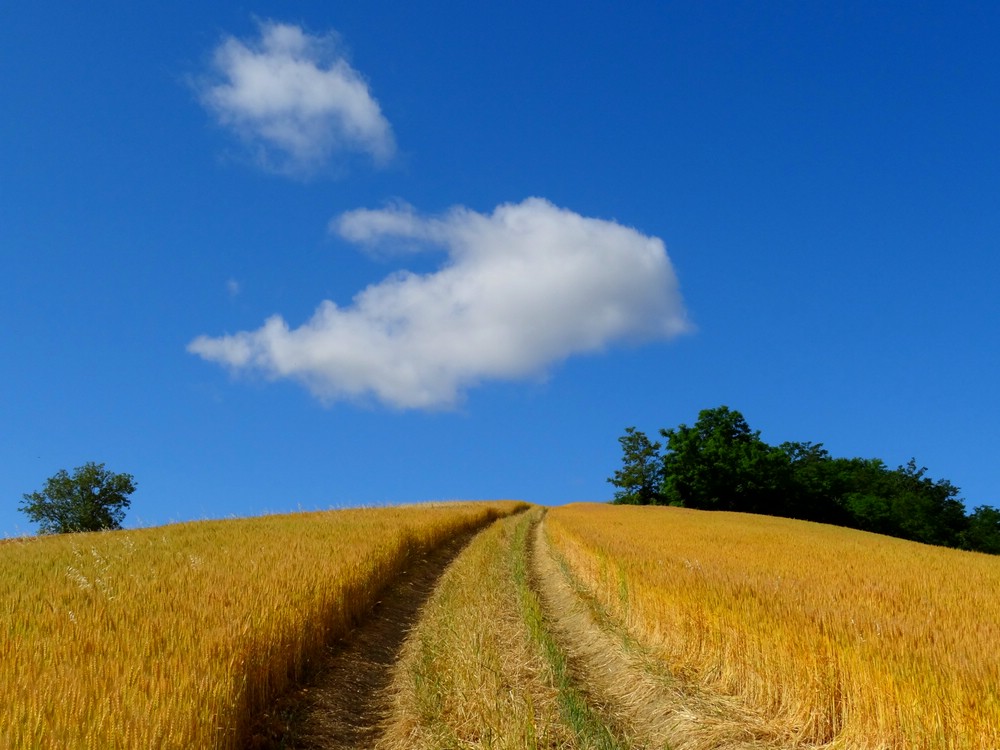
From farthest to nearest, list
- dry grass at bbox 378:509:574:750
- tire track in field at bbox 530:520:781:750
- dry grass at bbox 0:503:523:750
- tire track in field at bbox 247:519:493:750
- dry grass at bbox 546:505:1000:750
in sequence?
1. tire track in field at bbox 247:519:493:750
2. tire track in field at bbox 530:520:781:750
3. dry grass at bbox 378:509:574:750
4. dry grass at bbox 546:505:1000:750
5. dry grass at bbox 0:503:523:750

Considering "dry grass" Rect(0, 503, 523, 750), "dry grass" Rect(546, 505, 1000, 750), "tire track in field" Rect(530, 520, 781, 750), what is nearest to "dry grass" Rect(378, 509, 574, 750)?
"tire track in field" Rect(530, 520, 781, 750)

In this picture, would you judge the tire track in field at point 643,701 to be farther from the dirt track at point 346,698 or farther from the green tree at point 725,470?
the green tree at point 725,470

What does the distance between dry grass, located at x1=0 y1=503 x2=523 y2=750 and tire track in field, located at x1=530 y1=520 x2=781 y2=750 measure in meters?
3.86

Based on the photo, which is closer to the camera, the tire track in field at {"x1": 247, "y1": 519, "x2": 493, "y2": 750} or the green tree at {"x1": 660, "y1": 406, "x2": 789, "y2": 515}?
the tire track in field at {"x1": 247, "y1": 519, "x2": 493, "y2": 750}

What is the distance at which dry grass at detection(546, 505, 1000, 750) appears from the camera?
211 inches

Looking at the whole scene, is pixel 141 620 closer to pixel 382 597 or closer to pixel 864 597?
pixel 382 597

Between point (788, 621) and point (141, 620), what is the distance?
7.86 m

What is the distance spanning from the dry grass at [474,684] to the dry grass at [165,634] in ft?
4.80

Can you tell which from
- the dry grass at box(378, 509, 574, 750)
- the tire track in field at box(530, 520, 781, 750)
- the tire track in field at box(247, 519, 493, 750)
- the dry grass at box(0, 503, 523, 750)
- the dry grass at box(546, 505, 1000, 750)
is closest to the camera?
the dry grass at box(0, 503, 523, 750)

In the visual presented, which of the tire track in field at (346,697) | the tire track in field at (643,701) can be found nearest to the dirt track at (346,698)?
the tire track in field at (346,697)

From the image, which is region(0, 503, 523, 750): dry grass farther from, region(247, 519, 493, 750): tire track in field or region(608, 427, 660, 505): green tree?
region(608, 427, 660, 505): green tree

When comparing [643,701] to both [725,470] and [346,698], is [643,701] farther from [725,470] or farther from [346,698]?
[725,470]

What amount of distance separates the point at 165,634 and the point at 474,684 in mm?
3676

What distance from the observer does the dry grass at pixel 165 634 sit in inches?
202
